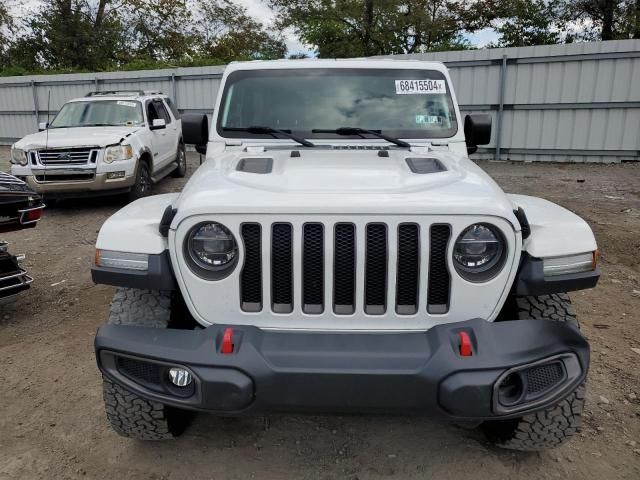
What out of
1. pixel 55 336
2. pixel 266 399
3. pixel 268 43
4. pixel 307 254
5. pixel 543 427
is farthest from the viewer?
pixel 268 43

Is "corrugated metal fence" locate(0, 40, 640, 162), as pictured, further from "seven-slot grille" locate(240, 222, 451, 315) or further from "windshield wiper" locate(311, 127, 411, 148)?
"seven-slot grille" locate(240, 222, 451, 315)

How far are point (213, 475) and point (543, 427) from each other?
1511 mm

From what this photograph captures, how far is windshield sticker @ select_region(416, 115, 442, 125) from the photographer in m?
3.47

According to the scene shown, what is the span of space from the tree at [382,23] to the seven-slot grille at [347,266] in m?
23.1

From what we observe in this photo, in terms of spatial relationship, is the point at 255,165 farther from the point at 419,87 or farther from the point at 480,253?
the point at 419,87

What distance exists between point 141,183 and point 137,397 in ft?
21.4

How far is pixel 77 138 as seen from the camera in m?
7.63

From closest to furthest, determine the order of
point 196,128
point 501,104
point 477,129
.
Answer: point 477,129 → point 196,128 → point 501,104

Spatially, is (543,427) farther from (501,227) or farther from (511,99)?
(511,99)

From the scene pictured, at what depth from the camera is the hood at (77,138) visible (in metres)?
7.52

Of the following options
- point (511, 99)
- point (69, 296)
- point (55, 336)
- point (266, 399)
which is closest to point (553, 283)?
point (266, 399)

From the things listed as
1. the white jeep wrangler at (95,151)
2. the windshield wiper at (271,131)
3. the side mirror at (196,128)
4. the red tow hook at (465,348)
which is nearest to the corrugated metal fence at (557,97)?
the white jeep wrangler at (95,151)

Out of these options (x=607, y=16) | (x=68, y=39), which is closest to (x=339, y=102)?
(x=607, y=16)

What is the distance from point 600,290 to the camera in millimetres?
4680
